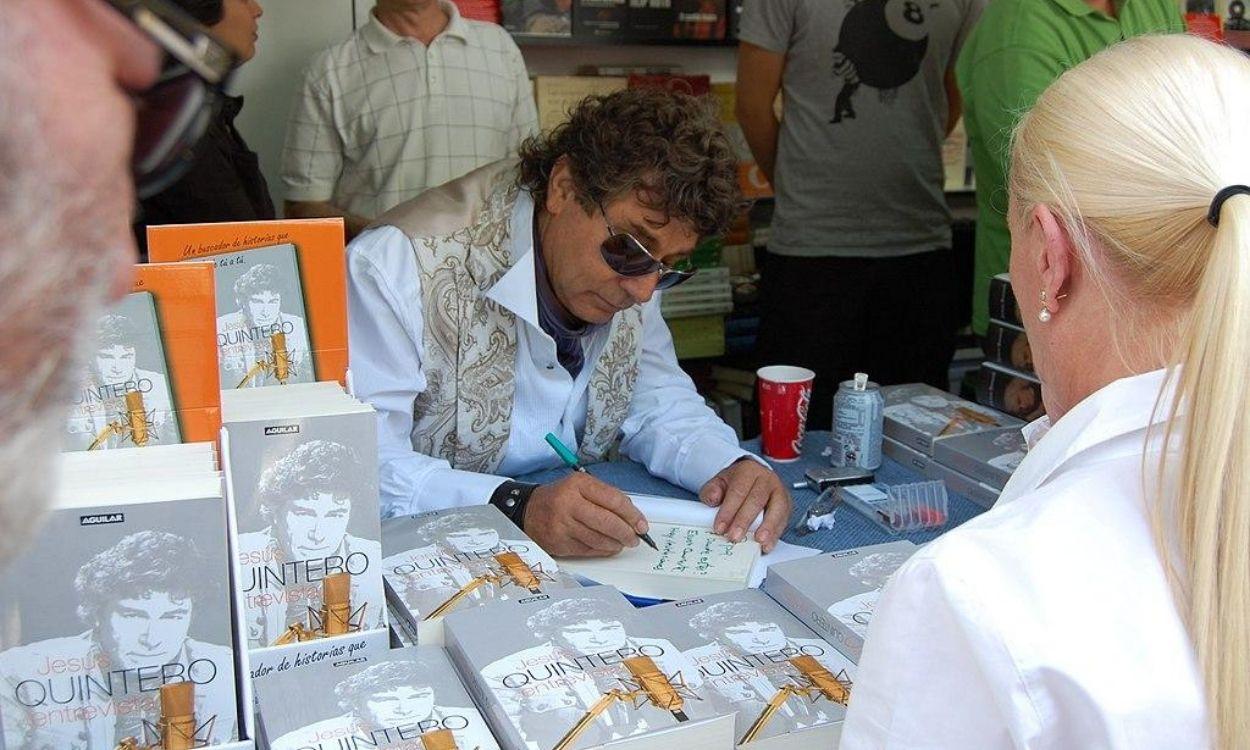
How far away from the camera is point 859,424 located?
196cm

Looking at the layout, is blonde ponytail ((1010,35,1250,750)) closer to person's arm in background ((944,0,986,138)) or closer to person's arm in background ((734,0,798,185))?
person's arm in background ((734,0,798,185))

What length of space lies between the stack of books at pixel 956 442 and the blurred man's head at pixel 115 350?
131 centimetres

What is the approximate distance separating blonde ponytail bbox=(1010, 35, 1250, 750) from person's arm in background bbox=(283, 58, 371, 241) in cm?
235

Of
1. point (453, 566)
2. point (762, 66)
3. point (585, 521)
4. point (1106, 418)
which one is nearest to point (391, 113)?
point (762, 66)

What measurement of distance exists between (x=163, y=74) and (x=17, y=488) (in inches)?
8.9

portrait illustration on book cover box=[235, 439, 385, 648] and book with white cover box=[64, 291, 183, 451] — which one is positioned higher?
book with white cover box=[64, 291, 183, 451]

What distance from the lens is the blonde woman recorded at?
0.80 meters

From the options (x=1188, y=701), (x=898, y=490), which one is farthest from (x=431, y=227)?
(x=1188, y=701)

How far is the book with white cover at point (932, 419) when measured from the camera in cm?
201

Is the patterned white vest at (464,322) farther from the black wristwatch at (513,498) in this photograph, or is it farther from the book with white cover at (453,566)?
the book with white cover at (453,566)

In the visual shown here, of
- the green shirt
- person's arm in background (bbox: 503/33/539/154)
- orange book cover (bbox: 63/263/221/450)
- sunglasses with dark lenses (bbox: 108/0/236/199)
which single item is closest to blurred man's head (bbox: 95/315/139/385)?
orange book cover (bbox: 63/263/221/450)

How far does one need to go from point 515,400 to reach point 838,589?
0.90 m

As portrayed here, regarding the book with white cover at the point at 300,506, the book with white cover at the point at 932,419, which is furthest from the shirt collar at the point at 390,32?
the book with white cover at the point at 300,506

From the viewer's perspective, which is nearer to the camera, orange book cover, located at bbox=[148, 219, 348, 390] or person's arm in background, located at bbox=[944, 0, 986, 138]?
orange book cover, located at bbox=[148, 219, 348, 390]
